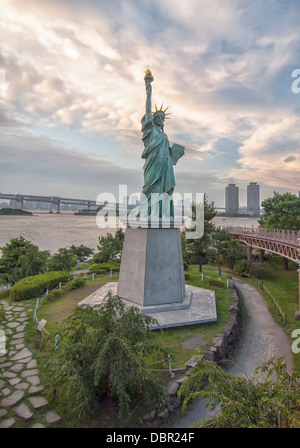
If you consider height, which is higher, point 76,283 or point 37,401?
point 76,283

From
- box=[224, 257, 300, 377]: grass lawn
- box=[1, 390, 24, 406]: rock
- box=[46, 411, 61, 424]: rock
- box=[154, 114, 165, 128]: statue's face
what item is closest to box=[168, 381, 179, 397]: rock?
box=[46, 411, 61, 424]: rock

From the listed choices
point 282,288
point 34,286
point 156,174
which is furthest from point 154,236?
point 282,288

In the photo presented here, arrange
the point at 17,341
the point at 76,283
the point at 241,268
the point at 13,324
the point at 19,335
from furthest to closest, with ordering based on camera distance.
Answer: the point at 241,268
the point at 76,283
the point at 13,324
the point at 19,335
the point at 17,341

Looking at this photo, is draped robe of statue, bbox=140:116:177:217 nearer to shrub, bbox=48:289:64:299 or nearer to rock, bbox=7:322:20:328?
shrub, bbox=48:289:64:299

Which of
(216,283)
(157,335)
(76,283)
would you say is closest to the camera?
(157,335)

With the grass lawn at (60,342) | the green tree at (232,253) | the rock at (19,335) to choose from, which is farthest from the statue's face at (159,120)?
the green tree at (232,253)

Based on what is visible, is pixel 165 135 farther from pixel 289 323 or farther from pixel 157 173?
pixel 289 323

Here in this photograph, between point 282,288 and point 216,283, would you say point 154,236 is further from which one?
point 282,288
